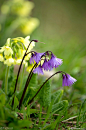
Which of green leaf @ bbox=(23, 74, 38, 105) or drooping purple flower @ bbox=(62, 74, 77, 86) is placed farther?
green leaf @ bbox=(23, 74, 38, 105)

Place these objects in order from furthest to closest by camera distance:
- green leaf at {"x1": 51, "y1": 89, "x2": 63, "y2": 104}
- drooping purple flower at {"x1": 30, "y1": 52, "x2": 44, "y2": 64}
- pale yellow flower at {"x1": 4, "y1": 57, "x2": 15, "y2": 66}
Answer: green leaf at {"x1": 51, "y1": 89, "x2": 63, "y2": 104}
pale yellow flower at {"x1": 4, "y1": 57, "x2": 15, "y2": 66}
drooping purple flower at {"x1": 30, "y1": 52, "x2": 44, "y2": 64}

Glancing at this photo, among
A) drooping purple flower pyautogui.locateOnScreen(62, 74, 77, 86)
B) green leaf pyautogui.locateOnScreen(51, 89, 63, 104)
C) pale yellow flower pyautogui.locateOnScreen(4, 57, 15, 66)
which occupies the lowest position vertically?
green leaf pyautogui.locateOnScreen(51, 89, 63, 104)

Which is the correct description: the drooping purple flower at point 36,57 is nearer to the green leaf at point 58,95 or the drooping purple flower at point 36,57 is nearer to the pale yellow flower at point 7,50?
the pale yellow flower at point 7,50

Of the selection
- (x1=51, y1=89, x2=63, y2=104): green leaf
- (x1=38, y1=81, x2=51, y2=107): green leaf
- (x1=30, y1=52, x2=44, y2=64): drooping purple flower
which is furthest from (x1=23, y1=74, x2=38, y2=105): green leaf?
(x1=30, y1=52, x2=44, y2=64): drooping purple flower

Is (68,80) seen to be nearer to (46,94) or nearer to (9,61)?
(46,94)

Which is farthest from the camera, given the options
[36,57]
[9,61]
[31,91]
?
[31,91]

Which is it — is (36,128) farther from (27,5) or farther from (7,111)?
(27,5)

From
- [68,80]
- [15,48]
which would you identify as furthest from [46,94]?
[15,48]

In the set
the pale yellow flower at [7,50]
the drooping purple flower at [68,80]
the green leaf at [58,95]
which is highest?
the pale yellow flower at [7,50]

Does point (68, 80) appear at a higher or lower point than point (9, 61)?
lower

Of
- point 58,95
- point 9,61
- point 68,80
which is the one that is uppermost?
point 9,61

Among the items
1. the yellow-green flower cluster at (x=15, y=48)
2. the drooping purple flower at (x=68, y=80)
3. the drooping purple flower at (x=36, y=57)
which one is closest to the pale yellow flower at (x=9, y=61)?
the yellow-green flower cluster at (x=15, y=48)

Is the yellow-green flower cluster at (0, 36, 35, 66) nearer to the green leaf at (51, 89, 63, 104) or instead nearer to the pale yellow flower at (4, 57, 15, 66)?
the pale yellow flower at (4, 57, 15, 66)
